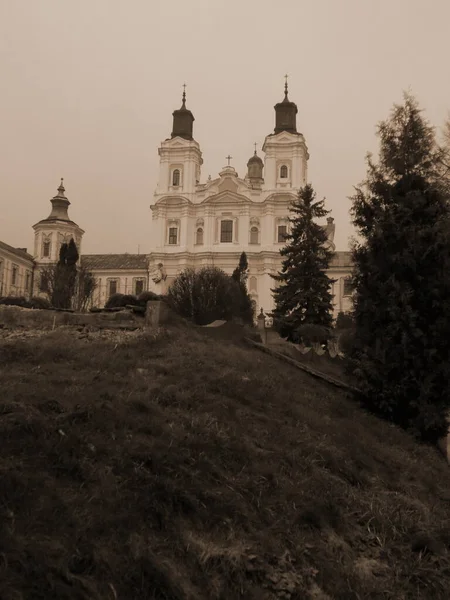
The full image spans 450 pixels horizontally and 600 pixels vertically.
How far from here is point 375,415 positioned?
10.8 m

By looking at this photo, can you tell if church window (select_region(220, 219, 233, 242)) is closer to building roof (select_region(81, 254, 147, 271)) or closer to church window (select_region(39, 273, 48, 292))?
building roof (select_region(81, 254, 147, 271))

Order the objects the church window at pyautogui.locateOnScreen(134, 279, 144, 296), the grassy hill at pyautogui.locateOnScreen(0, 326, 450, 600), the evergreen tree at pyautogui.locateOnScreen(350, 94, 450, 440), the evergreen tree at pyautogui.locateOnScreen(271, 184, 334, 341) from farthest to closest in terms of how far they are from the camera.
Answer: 1. the church window at pyautogui.locateOnScreen(134, 279, 144, 296)
2. the evergreen tree at pyautogui.locateOnScreen(271, 184, 334, 341)
3. the evergreen tree at pyautogui.locateOnScreen(350, 94, 450, 440)
4. the grassy hill at pyautogui.locateOnScreen(0, 326, 450, 600)

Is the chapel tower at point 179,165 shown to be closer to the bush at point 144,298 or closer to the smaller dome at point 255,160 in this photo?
the smaller dome at point 255,160

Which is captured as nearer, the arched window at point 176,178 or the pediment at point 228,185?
the pediment at point 228,185

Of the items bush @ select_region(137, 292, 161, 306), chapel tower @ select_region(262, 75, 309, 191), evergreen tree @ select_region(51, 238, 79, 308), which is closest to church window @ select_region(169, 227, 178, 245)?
chapel tower @ select_region(262, 75, 309, 191)

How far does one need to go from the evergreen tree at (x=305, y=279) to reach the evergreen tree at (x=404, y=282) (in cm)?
1480

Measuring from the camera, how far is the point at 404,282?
10.9 metres

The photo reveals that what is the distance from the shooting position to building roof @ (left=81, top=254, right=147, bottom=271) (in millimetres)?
62681

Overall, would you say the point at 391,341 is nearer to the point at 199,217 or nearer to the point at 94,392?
the point at 94,392

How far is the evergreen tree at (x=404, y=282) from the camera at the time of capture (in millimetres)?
10508

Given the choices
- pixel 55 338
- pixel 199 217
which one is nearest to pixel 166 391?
pixel 55 338

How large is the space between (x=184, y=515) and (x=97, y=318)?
846 cm

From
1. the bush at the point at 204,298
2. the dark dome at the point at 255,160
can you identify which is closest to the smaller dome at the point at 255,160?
the dark dome at the point at 255,160

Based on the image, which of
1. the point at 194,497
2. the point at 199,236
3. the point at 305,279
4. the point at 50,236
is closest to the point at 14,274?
the point at 50,236
